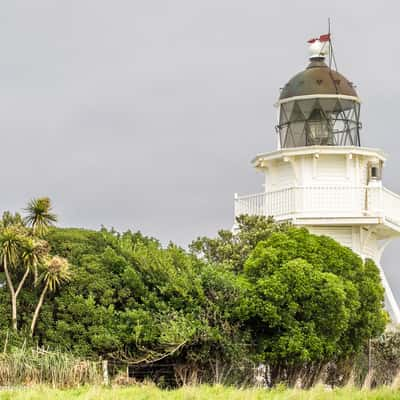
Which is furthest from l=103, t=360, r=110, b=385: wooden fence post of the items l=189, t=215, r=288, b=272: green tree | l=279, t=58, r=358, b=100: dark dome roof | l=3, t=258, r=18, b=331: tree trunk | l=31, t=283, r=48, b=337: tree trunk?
l=279, t=58, r=358, b=100: dark dome roof

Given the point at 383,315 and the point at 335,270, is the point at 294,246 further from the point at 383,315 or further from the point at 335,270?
the point at 383,315

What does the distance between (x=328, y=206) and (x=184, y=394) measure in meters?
15.9

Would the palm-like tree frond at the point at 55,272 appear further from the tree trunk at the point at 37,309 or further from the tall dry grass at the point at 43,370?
the tall dry grass at the point at 43,370

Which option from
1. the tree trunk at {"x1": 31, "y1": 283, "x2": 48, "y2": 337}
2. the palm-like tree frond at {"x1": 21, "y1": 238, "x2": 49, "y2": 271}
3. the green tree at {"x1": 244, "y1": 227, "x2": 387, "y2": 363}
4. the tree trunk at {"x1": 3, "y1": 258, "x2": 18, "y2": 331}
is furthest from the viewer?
the green tree at {"x1": 244, "y1": 227, "x2": 387, "y2": 363}

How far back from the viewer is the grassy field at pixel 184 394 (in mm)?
26266

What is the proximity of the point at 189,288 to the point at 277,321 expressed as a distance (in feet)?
7.64

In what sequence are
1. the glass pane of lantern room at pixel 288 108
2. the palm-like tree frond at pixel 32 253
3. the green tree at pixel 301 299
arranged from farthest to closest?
the glass pane of lantern room at pixel 288 108 < the green tree at pixel 301 299 < the palm-like tree frond at pixel 32 253

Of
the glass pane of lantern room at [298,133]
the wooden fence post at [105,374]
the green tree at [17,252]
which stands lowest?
the wooden fence post at [105,374]

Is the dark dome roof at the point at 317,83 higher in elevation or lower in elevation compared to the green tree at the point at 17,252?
higher

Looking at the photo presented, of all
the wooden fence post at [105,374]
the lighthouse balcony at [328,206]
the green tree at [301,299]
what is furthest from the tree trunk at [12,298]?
the lighthouse balcony at [328,206]

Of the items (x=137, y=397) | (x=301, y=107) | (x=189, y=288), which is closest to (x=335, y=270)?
(x=189, y=288)

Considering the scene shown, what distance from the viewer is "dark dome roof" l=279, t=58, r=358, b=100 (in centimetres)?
4231

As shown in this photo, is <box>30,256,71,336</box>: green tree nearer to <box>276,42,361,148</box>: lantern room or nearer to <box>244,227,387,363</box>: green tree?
<box>244,227,387,363</box>: green tree

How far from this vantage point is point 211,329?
3344cm
